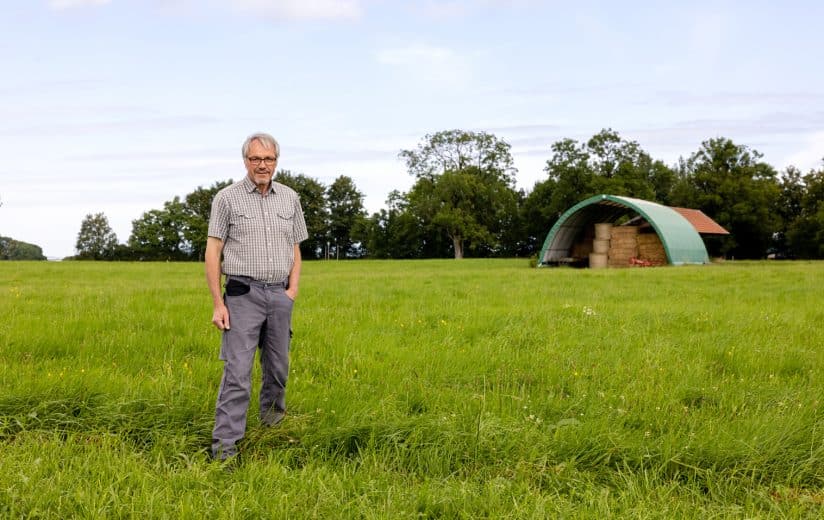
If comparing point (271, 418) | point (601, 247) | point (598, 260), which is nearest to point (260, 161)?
point (271, 418)

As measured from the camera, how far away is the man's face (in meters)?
4.36

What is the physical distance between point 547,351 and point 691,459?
2.99 m

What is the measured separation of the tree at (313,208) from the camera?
77.6 metres

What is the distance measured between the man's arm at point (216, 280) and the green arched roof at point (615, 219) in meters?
29.4

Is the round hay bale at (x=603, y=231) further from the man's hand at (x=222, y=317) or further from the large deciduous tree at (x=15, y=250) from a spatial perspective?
the large deciduous tree at (x=15, y=250)

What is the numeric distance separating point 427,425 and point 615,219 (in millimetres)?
36912

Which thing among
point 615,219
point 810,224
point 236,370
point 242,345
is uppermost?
point 810,224

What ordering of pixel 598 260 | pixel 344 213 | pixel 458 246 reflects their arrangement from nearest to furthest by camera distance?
pixel 598 260 → pixel 458 246 → pixel 344 213

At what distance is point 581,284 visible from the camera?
1678 cm

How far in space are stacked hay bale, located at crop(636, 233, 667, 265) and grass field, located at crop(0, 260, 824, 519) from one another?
84.0 ft

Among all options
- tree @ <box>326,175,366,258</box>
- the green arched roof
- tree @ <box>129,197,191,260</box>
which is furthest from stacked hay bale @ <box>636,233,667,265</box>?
tree @ <box>129,197,191,260</box>

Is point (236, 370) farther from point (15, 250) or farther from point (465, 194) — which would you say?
point (15, 250)

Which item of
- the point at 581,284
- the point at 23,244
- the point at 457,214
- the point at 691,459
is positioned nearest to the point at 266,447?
the point at 691,459

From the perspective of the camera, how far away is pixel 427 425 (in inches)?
179
